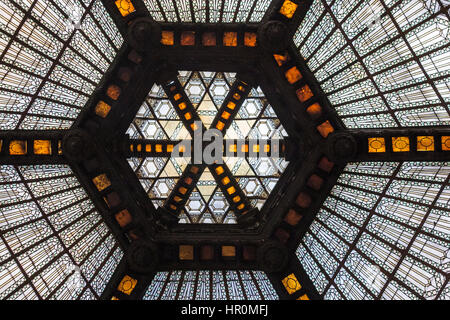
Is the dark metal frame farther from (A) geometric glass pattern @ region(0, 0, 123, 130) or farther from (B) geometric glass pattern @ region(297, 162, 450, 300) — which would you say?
(B) geometric glass pattern @ region(297, 162, 450, 300)

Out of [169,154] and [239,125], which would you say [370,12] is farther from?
[169,154]

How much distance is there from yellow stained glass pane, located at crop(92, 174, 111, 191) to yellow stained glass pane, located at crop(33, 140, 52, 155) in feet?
7.25

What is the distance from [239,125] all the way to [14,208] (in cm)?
1132

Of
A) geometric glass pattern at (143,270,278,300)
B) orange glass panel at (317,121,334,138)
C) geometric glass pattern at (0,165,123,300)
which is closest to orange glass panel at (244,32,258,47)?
orange glass panel at (317,121,334,138)

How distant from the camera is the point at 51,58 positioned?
15609 millimetres

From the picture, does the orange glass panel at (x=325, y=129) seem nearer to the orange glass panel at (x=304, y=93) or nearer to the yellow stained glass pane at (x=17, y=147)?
the orange glass panel at (x=304, y=93)

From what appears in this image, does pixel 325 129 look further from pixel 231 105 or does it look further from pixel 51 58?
pixel 51 58

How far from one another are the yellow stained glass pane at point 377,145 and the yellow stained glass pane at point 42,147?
13122 mm

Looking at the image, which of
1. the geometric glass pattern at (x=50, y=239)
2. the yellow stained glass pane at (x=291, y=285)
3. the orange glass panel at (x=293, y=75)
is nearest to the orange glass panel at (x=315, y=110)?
the orange glass panel at (x=293, y=75)

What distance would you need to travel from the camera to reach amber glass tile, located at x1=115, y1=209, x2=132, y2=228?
17.7 meters

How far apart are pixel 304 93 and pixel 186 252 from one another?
8836 millimetres

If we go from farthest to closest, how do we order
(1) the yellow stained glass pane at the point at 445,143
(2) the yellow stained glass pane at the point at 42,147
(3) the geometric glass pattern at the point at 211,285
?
(3) the geometric glass pattern at the point at 211,285, (2) the yellow stained glass pane at the point at 42,147, (1) the yellow stained glass pane at the point at 445,143

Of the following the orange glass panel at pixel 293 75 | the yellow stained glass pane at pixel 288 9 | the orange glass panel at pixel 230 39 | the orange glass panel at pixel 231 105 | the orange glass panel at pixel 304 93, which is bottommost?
the orange glass panel at pixel 231 105

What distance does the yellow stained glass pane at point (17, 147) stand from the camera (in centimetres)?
1595
